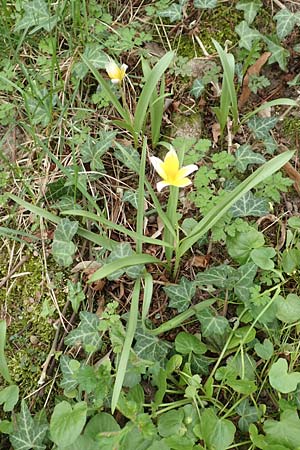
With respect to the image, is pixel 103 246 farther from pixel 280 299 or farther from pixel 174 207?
pixel 280 299

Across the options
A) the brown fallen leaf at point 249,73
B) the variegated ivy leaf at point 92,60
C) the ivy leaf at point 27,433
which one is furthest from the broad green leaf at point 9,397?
the brown fallen leaf at point 249,73

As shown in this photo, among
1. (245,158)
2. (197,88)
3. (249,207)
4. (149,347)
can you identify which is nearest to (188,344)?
(149,347)

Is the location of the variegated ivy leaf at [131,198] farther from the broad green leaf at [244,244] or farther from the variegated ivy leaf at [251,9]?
the variegated ivy leaf at [251,9]

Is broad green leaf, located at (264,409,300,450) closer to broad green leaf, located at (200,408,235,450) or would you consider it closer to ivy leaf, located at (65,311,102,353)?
broad green leaf, located at (200,408,235,450)

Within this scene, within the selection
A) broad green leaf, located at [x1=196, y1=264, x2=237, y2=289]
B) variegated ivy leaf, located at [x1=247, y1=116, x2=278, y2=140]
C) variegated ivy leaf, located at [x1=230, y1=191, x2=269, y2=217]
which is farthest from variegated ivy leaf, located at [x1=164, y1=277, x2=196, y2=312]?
variegated ivy leaf, located at [x1=247, y1=116, x2=278, y2=140]

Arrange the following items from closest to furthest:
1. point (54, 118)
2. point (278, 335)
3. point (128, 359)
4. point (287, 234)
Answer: point (128, 359)
point (278, 335)
point (287, 234)
point (54, 118)

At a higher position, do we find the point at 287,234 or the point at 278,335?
the point at 287,234

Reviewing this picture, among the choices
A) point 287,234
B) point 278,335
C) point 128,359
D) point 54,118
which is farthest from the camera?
point 54,118

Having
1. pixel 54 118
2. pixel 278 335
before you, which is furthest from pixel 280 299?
pixel 54 118
